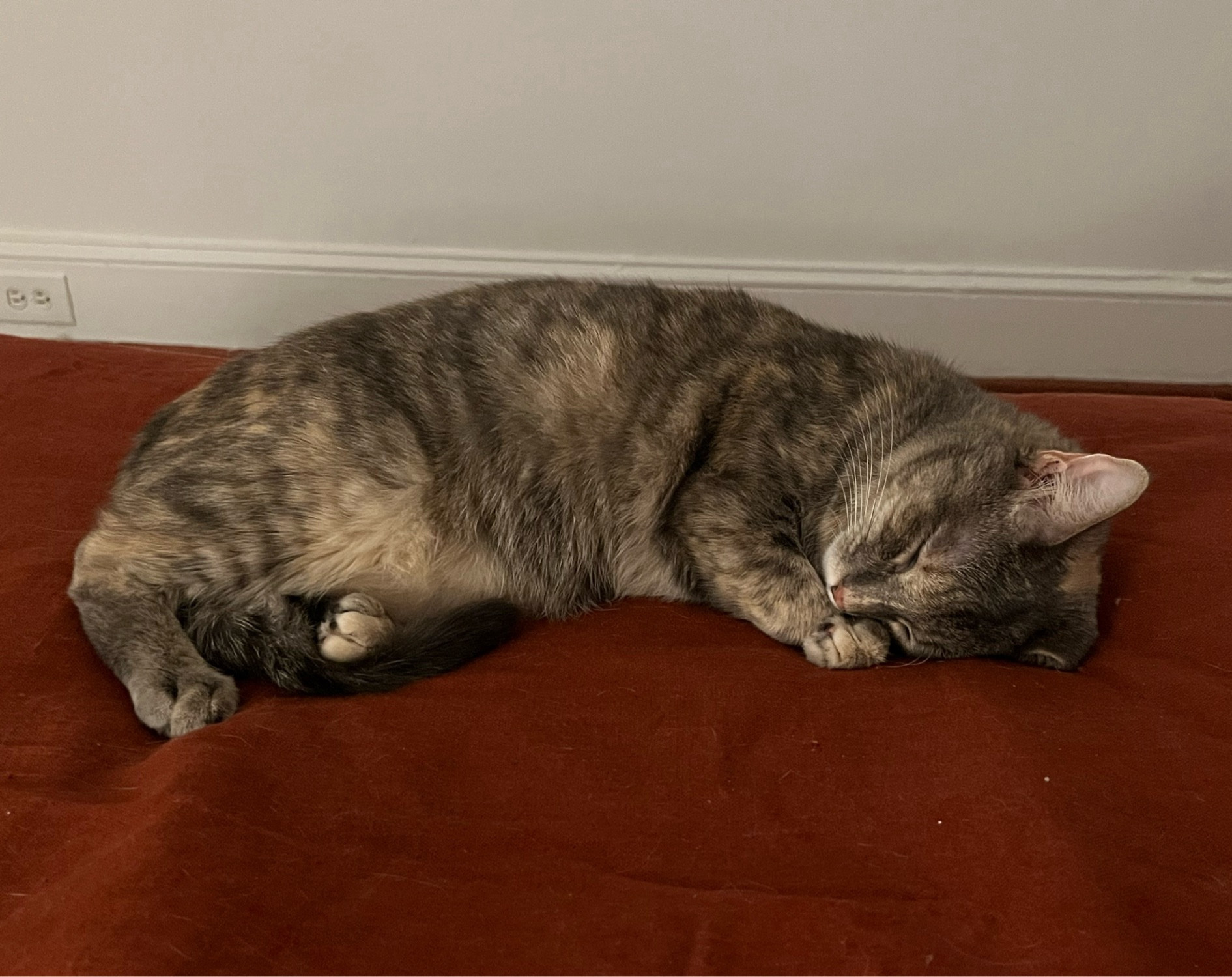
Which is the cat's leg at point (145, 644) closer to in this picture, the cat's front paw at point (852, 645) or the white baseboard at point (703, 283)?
the cat's front paw at point (852, 645)

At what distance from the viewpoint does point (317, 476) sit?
152 centimetres

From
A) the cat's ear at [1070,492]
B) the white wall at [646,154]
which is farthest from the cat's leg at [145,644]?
the white wall at [646,154]

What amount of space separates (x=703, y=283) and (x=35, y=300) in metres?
1.75

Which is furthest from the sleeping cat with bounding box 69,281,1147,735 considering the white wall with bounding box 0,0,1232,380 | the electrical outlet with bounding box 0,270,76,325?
the electrical outlet with bounding box 0,270,76,325

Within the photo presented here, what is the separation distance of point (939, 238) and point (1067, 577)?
4.33 ft

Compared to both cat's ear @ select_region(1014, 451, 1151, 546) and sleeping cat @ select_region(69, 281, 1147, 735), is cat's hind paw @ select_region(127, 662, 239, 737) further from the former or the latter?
cat's ear @ select_region(1014, 451, 1151, 546)

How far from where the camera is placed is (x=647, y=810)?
1146mm

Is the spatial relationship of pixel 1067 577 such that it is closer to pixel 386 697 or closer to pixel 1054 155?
pixel 386 697

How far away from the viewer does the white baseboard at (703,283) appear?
251cm

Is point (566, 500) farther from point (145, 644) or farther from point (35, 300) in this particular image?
point (35, 300)

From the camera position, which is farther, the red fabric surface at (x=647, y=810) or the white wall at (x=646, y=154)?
the white wall at (x=646, y=154)

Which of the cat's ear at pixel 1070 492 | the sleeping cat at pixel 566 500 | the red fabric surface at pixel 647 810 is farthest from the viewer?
the sleeping cat at pixel 566 500

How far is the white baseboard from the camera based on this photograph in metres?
2.51

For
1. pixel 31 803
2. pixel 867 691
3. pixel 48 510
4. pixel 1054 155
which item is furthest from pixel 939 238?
pixel 31 803
